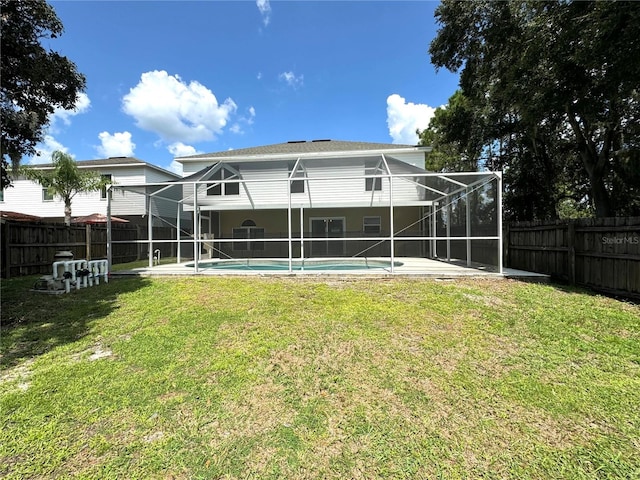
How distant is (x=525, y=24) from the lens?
357 inches

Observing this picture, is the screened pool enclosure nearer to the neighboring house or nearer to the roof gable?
the roof gable

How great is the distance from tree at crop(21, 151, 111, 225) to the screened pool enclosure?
5.45 meters

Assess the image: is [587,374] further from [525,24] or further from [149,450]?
[525,24]

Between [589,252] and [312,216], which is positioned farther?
[312,216]

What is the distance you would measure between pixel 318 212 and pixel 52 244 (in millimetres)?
10314

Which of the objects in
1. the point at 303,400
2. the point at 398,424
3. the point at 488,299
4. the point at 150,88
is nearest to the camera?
the point at 398,424

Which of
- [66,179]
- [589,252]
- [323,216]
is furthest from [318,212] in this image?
[66,179]

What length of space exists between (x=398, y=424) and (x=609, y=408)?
6.19 ft

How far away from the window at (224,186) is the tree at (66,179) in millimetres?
7890

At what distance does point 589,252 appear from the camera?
23.3ft

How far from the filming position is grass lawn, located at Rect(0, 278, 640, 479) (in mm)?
2311

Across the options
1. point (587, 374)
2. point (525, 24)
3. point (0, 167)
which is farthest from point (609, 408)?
point (0, 167)

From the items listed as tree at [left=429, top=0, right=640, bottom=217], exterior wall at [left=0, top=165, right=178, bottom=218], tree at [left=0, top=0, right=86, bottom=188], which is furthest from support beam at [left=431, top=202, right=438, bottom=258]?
exterior wall at [left=0, top=165, right=178, bottom=218]

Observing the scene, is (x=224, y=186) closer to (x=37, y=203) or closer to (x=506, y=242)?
(x=506, y=242)
